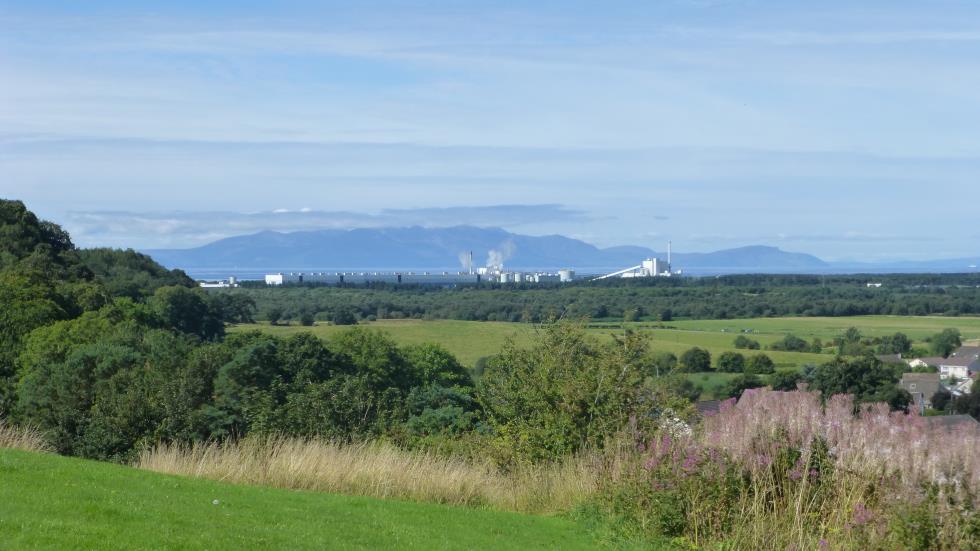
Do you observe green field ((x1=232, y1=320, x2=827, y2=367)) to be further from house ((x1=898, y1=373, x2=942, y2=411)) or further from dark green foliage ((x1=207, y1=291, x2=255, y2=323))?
house ((x1=898, y1=373, x2=942, y2=411))

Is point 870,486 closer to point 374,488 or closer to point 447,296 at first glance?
point 374,488

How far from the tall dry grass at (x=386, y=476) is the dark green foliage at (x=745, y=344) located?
70926mm

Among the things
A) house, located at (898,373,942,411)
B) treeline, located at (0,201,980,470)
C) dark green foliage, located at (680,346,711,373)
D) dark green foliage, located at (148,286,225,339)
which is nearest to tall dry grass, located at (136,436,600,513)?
treeline, located at (0,201,980,470)

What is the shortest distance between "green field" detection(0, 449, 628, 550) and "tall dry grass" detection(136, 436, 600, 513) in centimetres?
103

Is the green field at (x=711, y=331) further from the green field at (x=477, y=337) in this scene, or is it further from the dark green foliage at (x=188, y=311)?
the dark green foliage at (x=188, y=311)

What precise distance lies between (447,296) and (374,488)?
139 metres

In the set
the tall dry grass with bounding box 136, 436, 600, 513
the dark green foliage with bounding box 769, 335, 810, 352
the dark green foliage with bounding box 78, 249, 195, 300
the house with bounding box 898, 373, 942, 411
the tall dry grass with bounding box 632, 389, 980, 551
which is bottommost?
the house with bounding box 898, 373, 942, 411

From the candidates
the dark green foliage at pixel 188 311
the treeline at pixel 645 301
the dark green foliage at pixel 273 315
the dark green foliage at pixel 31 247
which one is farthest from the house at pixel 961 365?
the dark green foliage at pixel 273 315

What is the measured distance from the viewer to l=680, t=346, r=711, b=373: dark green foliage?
222ft

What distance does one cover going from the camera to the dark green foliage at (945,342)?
83.1 metres

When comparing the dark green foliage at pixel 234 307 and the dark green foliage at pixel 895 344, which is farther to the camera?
the dark green foliage at pixel 234 307

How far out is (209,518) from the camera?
9.37 metres

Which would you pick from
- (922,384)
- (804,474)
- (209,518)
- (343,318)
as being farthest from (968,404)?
(343,318)

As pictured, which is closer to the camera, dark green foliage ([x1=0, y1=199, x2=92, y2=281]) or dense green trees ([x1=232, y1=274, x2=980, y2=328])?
dark green foliage ([x1=0, y1=199, x2=92, y2=281])
